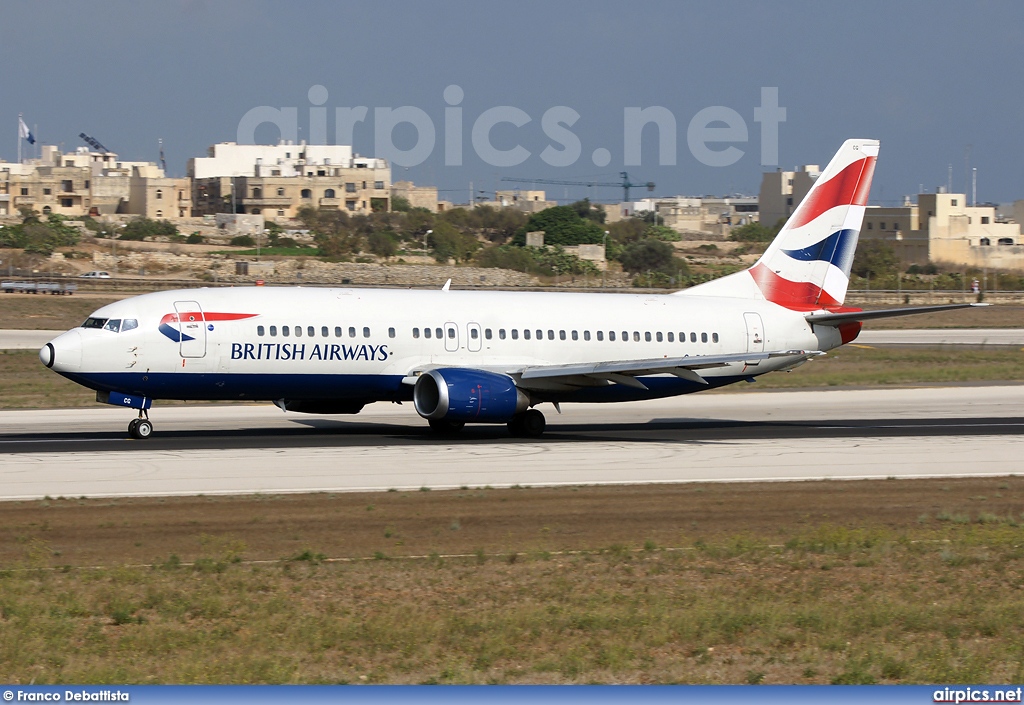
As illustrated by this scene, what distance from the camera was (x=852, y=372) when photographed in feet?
195

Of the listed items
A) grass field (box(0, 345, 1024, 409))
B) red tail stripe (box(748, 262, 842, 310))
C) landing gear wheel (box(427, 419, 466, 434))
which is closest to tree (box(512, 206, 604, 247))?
grass field (box(0, 345, 1024, 409))

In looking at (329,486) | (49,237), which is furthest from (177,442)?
(49,237)

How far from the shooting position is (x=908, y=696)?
7.69 m

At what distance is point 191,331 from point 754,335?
16785 millimetres

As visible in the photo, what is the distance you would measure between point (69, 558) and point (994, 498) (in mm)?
16591

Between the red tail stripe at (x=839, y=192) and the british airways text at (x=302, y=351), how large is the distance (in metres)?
14.9

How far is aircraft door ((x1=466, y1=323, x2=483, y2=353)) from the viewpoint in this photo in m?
34.7

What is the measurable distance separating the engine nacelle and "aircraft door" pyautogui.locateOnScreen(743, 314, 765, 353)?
868 centimetres

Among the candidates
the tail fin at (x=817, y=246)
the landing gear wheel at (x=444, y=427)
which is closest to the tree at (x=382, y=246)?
the tail fin at (x=817, y=246)

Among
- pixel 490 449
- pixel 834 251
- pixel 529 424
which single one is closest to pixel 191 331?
pixel 490 449

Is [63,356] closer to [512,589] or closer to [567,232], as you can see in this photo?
[512,589]

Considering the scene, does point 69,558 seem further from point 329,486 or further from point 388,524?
point 329,486

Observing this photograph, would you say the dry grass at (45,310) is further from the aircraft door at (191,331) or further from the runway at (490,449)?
the aircraft door at (191,331)

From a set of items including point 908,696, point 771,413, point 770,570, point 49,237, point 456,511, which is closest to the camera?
point 908,696
